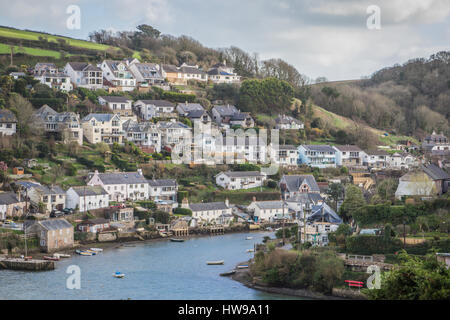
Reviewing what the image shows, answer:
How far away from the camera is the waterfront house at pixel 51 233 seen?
29.5 m

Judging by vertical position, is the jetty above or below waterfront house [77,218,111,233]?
below

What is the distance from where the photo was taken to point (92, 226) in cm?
3300

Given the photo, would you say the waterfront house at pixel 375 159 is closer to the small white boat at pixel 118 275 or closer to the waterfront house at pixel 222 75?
the waterfront house at pixel 222 75

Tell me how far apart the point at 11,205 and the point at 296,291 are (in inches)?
651

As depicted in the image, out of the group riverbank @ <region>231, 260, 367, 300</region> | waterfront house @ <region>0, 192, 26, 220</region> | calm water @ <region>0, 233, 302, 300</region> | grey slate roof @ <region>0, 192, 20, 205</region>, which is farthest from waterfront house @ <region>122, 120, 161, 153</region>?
riverbank @ <region>231, 260, 367, 300</region>

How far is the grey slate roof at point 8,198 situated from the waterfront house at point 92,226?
3.55 metres

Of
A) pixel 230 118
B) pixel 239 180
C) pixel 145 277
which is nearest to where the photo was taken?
pixel 145 277

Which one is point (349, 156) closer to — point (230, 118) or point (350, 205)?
point (230, 118)

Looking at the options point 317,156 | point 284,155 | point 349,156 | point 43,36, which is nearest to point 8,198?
point 284,155

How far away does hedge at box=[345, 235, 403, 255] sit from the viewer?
24466 mm

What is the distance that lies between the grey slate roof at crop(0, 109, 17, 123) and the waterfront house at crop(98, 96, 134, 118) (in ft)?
29.8

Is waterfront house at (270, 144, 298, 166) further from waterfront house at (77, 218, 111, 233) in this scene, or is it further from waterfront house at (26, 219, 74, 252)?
waterfront house at (26, 219, 74, 252)

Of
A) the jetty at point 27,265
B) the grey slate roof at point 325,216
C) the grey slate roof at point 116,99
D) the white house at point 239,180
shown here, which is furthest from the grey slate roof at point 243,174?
the jetty at point 27,265
